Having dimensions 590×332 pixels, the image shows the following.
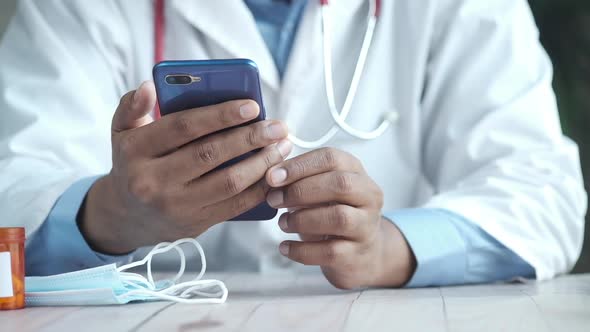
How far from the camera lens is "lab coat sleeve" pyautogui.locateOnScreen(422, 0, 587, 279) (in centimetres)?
119

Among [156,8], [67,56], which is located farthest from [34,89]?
[156,8]

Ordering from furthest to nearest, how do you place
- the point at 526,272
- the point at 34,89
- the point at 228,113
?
the point at 34,89
the point at 526,272
the point at 228,113

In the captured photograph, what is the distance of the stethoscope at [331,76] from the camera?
4.29ft

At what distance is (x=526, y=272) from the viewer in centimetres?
118

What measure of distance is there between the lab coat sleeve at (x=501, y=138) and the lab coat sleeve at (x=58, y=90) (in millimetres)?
560

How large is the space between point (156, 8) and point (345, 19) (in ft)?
1.09

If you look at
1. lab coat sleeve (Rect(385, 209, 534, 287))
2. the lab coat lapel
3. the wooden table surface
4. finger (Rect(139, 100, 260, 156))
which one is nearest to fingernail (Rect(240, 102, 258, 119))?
finger (Rect(139, 100, 260, 156))

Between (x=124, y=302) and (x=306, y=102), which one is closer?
(x=124, y=302)

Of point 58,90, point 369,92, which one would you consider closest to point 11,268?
point 58,90

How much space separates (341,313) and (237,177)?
0.67 feet

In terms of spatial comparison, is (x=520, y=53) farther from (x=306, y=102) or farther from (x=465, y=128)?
(x=306, y=102)

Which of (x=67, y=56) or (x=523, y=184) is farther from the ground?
(x=67, y=56)

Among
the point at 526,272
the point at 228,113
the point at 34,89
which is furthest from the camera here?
the point at 34,89

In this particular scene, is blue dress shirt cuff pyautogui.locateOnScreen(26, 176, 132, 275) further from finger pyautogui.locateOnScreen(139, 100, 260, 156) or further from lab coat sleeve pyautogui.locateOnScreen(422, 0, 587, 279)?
lab coat sleeve pyautogui.locateOnScreen(422, 0, 587, 279)
